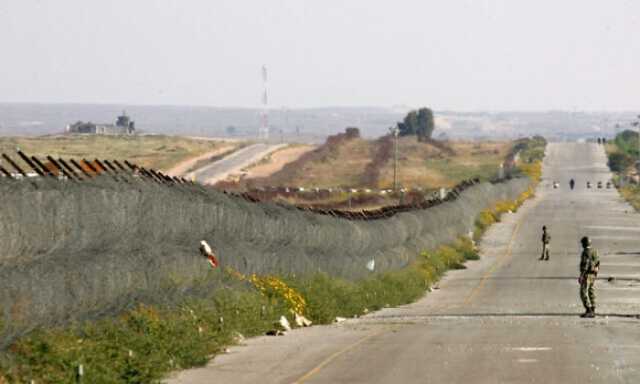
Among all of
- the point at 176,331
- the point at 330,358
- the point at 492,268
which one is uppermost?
the point at 176,331

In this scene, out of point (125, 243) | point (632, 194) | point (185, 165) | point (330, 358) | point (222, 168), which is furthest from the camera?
point (222, 168)

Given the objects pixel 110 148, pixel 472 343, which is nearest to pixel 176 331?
pixel 472 343

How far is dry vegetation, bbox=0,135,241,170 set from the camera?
11731 centimetres

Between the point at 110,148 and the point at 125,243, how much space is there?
109495mm

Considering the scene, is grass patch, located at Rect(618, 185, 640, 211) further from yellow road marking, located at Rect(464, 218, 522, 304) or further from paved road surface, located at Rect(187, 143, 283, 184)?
paved road surface, located at Rect(187, 143, 283, 184)

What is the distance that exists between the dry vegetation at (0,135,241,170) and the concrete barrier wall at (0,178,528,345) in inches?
2315

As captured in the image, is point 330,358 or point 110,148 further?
point 110,148

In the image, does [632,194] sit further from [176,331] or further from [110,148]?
[176,331]

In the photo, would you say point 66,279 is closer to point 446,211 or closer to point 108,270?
point 108,270

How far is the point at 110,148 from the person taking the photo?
5374 inches

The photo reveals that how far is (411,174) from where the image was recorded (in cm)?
17850

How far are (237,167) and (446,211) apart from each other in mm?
88946

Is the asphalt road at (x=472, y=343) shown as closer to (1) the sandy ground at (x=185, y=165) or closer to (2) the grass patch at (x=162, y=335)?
(2) the grass patch at (x=162, y=335)

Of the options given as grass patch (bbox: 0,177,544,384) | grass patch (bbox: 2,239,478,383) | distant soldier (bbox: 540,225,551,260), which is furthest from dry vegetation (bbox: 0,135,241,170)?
grass patch (bbox: 2,239,478,383)
